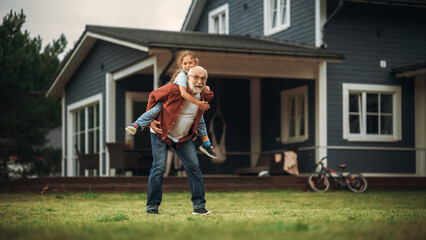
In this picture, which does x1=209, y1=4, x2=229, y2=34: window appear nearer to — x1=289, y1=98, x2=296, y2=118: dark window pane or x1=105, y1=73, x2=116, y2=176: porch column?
x1=289, y1=98, x2=296, y2=118: dark window pane

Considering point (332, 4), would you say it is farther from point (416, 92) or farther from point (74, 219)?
point (74, 219)

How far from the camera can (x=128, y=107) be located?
18.0 metres

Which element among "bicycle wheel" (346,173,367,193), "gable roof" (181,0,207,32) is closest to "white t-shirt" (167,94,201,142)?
"bicycle wheel" (346,173,367,193)

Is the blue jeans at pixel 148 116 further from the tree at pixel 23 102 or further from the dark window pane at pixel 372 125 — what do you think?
the tree at pixel 23 102

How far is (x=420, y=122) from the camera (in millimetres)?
17703

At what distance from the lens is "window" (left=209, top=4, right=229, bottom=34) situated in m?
21.8

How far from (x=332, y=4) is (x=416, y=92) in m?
2.97

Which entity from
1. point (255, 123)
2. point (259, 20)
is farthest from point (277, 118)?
point (259, 20)

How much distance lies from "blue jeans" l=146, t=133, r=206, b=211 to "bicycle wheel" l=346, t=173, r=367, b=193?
24.6ft

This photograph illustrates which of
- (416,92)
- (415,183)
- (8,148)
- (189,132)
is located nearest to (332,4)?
(416,92)

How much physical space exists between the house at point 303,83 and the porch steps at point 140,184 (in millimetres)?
1716

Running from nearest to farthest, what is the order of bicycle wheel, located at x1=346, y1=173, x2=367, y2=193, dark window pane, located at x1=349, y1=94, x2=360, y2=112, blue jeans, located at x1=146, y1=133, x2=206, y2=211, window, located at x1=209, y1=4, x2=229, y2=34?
blue jeans, located at x1=146, y1=133, x2=206, y2=211 → bicycle wheel, located at x1=346, y1=173, x2=367, y2=193 → dark window pane, located at x1=349, y1=94, x2=360, y2=112 → window, located at x1=209, y1=4, x2=229, y2=34

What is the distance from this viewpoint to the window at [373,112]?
1723 centimetres

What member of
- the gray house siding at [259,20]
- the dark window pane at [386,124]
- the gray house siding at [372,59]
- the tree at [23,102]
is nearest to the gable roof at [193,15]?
the gray house siding at [259,20]
